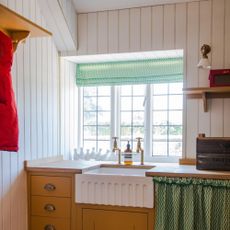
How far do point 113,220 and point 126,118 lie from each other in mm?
1173

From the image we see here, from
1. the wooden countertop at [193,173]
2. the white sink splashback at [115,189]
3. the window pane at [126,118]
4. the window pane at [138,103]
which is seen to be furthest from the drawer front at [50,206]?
the window pane at [138,103]

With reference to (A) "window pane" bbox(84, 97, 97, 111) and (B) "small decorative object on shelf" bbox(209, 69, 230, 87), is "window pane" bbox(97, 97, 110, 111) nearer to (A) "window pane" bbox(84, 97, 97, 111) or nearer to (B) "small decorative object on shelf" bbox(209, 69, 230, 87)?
(A) "window pane" bbox(84, 97, 97, 111)

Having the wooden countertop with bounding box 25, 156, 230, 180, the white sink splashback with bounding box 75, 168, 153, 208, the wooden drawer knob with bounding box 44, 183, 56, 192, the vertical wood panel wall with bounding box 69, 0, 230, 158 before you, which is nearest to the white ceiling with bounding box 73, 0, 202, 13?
the vertical wood panel wall with bounding box 69, 0, 230, 158

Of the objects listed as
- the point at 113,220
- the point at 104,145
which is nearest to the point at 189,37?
the point at 104,145

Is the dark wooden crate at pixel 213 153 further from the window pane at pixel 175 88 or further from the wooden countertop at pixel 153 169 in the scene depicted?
the window pane at pixel 175 88

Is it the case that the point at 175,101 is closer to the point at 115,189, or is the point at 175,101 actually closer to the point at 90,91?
the point at 90,91

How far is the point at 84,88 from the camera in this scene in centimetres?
350

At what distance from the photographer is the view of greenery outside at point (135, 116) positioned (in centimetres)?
319

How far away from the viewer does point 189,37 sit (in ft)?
9.32

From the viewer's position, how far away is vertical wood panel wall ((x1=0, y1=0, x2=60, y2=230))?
241 cm

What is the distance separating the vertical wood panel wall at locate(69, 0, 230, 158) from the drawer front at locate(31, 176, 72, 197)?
1.03 meters

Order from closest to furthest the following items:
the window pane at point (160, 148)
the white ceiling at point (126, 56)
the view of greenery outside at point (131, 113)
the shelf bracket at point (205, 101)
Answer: the shelf bracket at point (205, 101) → the white ceiling at point (126, 56) → the window pane at point (160, 148) → the view of greenery outside at point (131, 113)

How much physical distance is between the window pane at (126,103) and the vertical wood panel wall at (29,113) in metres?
0.67

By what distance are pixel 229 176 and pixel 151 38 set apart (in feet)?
4.43
